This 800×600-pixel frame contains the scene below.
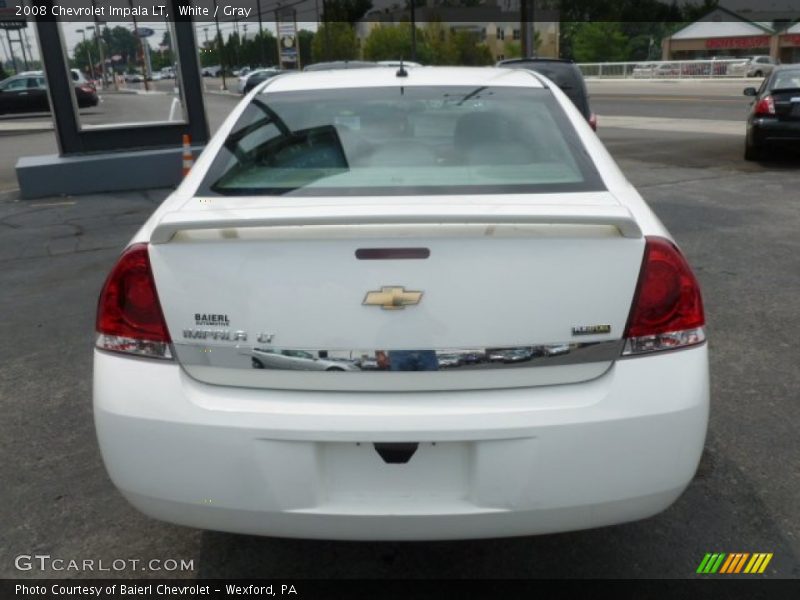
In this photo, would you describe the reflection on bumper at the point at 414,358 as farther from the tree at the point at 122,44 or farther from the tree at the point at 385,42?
the tree at the point at 385,42

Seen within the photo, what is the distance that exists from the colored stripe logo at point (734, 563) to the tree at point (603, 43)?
288 ft

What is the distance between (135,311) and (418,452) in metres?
0.92

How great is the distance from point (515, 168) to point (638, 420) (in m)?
1.01

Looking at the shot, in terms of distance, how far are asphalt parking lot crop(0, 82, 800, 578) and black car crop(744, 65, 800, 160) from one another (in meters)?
5.28

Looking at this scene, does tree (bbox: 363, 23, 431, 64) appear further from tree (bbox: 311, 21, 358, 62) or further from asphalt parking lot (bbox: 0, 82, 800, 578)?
asphalt parking lot (bbox: 0, 82, 800, 578)

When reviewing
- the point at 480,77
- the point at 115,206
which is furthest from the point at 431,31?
the point at 480,77

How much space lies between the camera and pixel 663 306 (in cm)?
213

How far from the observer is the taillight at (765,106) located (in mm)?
11367

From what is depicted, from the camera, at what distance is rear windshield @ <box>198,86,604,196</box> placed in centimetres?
246

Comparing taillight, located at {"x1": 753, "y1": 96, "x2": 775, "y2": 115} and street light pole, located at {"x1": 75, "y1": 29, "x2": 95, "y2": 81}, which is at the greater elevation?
street light pole, located at {"x1": 75, "y1": 29, "x2": 95, "y2": 81}

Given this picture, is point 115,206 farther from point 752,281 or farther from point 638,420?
point 638,420

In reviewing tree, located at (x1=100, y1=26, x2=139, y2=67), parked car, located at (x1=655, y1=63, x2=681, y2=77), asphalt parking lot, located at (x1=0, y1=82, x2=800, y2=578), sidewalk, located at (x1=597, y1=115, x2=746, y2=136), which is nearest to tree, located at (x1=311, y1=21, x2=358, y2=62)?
parked car, located at (x1=655, y1=63, x2=681, y2=77)

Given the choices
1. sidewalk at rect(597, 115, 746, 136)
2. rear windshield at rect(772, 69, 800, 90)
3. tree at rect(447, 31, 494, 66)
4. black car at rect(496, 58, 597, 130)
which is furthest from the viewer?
tree at rect(447, 31, 494, 66)

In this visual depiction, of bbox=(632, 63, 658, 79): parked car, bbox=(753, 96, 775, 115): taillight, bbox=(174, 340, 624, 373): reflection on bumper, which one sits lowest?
bbox=(632, 63, 658, 79): parked car
